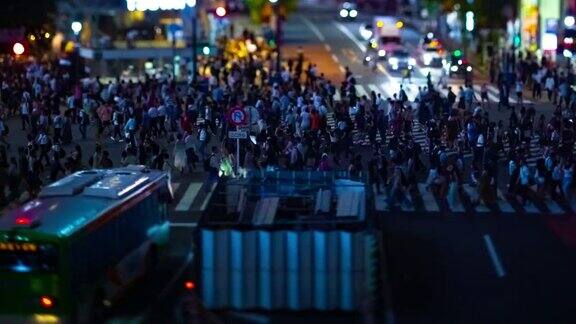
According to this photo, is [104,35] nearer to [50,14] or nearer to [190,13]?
[50,14]

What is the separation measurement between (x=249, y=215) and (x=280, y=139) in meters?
11.3

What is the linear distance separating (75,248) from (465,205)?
1294cm

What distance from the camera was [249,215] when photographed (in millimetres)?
21625

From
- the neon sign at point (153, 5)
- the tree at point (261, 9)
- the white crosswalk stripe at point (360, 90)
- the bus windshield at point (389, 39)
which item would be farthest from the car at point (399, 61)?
the tree at point (261, 9)

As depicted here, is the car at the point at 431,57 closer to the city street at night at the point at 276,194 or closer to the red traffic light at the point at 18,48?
the city street at night at the point at 276,194

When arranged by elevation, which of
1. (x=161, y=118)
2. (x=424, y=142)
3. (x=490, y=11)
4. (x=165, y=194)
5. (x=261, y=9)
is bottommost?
(x=424, y=142)

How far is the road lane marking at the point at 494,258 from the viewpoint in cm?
2262

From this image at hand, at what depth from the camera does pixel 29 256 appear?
1773cm

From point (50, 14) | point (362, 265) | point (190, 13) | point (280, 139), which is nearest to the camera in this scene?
point (362, 265)

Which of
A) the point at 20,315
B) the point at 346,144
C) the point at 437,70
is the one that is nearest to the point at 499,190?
the point at 346,144

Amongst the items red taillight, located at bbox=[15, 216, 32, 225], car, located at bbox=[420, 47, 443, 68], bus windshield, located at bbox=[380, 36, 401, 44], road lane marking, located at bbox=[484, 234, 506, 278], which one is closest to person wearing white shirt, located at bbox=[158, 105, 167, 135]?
road lane marking, located at bbox=[484, 234, 506, 278]

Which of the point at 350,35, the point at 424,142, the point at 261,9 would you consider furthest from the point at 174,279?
the point at 350,35

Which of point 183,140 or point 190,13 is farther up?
point 190,13

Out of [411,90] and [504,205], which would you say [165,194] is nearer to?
[504,205]
